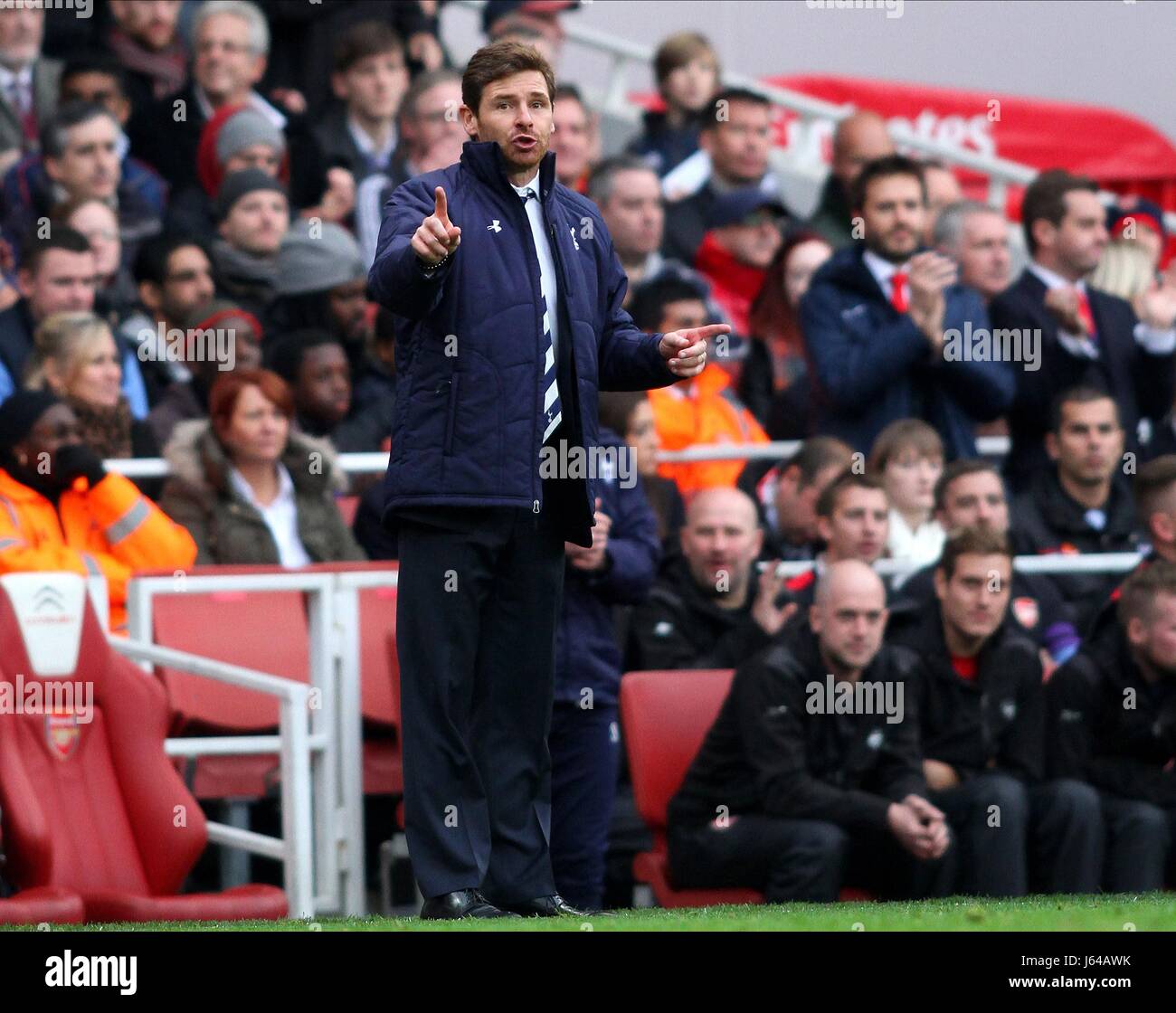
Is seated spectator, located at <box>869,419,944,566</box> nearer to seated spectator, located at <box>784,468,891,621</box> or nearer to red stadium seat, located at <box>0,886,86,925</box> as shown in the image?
seated spectator, located at <box>784,468,891,621</box>

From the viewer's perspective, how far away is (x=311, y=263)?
10273 millimetres

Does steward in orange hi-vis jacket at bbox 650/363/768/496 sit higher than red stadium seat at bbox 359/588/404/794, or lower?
higher

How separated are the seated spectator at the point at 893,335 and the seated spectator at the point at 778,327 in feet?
2.52

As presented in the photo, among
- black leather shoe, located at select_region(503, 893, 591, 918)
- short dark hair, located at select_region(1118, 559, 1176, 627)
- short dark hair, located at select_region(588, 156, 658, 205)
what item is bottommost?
black leather shoe, located at select_region(503, 893, 591, 918)

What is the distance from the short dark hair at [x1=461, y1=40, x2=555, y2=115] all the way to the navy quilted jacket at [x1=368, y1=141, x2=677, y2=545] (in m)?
0.15

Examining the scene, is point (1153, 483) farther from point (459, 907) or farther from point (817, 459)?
point (459, 907)

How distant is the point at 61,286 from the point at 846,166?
13.9ft

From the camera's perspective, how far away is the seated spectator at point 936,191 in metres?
11.6

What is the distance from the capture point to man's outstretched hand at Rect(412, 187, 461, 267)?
Result: 17.6ft

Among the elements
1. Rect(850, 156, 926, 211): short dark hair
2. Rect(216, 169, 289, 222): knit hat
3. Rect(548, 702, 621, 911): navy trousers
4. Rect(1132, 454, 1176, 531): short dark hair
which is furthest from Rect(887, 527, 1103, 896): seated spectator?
Rect(216, 169, 289, 222): knit hat

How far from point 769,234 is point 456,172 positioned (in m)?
5.92

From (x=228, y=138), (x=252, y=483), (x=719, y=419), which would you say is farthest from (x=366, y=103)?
(x=252, y=483)
